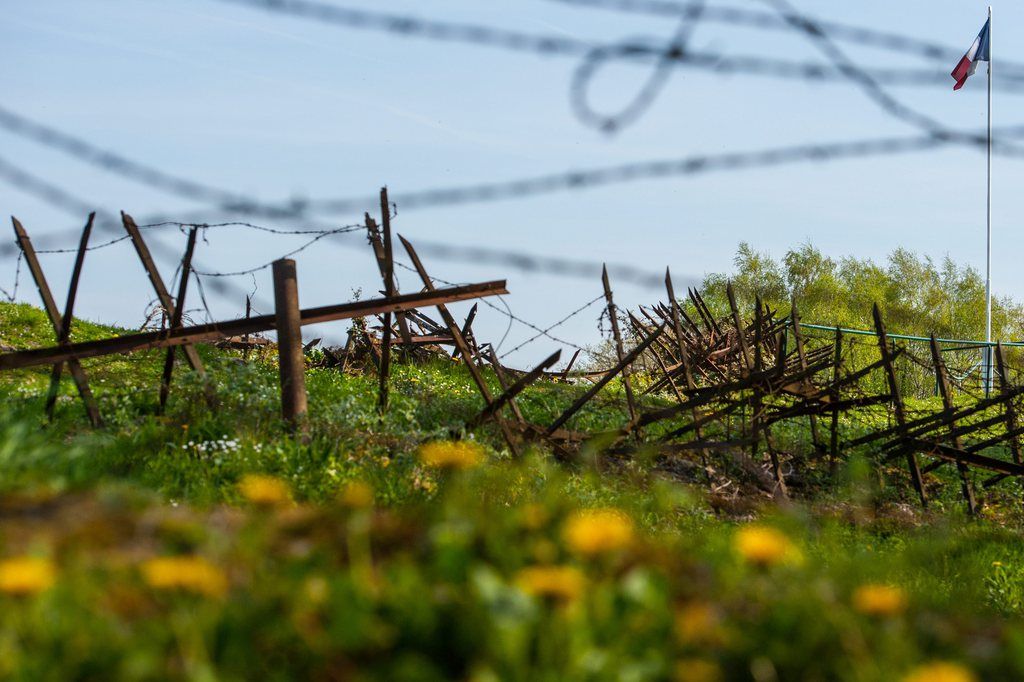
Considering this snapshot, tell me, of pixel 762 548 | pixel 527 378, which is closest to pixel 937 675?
pixel 762 548

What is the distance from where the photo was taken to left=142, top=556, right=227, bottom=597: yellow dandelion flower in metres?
1.98

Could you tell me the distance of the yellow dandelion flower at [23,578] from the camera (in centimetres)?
194

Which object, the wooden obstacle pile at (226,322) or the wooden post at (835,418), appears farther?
the wooden post at (835,418)

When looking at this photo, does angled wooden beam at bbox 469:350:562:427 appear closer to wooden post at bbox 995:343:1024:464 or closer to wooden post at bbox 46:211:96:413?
wooden post at bbox 46:211:96:413

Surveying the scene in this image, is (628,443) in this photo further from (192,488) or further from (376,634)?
(376,634)

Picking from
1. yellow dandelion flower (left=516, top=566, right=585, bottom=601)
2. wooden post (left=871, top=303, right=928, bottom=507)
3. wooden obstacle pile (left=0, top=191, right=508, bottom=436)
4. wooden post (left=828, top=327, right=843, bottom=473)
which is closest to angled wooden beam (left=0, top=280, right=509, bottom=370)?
wooden obstacle pile (left=0, top=191, right=508, bottom=436)

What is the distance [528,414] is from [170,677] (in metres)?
9.22

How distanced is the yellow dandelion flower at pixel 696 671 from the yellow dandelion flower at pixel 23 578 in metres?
1.31

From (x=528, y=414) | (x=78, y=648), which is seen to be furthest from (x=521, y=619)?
(x=528, y=414)

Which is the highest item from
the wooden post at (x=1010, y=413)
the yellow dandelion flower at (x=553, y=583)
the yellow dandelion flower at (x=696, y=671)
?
the yellow dandelion flower at (x=553, y=583)

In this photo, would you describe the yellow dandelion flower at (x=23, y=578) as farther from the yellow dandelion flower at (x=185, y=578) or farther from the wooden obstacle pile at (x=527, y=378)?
the wooden obstacle pile at (x=527, y=378)

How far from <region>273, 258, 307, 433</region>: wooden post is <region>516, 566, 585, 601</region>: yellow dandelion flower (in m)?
5.31

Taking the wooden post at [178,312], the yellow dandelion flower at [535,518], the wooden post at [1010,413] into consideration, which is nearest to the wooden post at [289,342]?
the wooden post at [178,312]

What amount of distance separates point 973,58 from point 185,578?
2824cm
